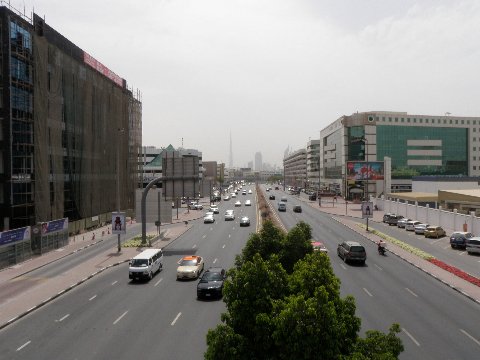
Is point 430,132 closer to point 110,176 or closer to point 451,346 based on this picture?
point 110,176

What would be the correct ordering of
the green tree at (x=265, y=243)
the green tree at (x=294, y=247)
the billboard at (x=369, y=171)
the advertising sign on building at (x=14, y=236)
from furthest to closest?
1. the billboard at (x=369, y=171)
2. the advertising sign on building at (x=14, y=236)
3. the green tree at (x=265, y=243)
4. the green tree at (x=294, y=247)

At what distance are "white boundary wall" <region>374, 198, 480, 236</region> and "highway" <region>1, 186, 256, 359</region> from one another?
37.3 m

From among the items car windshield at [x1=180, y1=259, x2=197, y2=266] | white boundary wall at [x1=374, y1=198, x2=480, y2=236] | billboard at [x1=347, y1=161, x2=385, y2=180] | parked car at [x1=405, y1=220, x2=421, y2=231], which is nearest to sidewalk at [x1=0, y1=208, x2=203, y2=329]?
car windshield at [x1=180, y1=259, x2=197, y2=266]

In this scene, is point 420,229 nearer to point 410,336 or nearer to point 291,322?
point 410,336

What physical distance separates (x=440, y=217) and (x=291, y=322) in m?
56.2

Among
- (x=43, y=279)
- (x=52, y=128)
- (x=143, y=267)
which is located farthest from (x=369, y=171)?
(x=43, y=279)

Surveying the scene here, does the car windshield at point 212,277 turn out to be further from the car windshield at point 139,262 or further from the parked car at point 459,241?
the parked car at point 459,241

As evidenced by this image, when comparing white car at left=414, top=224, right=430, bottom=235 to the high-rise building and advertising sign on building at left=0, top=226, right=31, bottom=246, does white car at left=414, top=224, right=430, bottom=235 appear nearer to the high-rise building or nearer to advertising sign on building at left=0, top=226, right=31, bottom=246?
the high-rise building

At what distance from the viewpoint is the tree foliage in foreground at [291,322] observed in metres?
9.17

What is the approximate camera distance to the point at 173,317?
2194 centimetres

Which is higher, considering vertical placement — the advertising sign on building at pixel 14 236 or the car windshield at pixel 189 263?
the advertising sign on building at pixel 14 236

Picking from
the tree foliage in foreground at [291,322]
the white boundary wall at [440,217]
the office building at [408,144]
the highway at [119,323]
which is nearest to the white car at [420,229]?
the white boundary wall at [440,217]

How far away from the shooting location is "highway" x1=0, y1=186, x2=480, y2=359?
17.6 m

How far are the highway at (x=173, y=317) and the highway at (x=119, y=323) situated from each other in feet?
0.14
